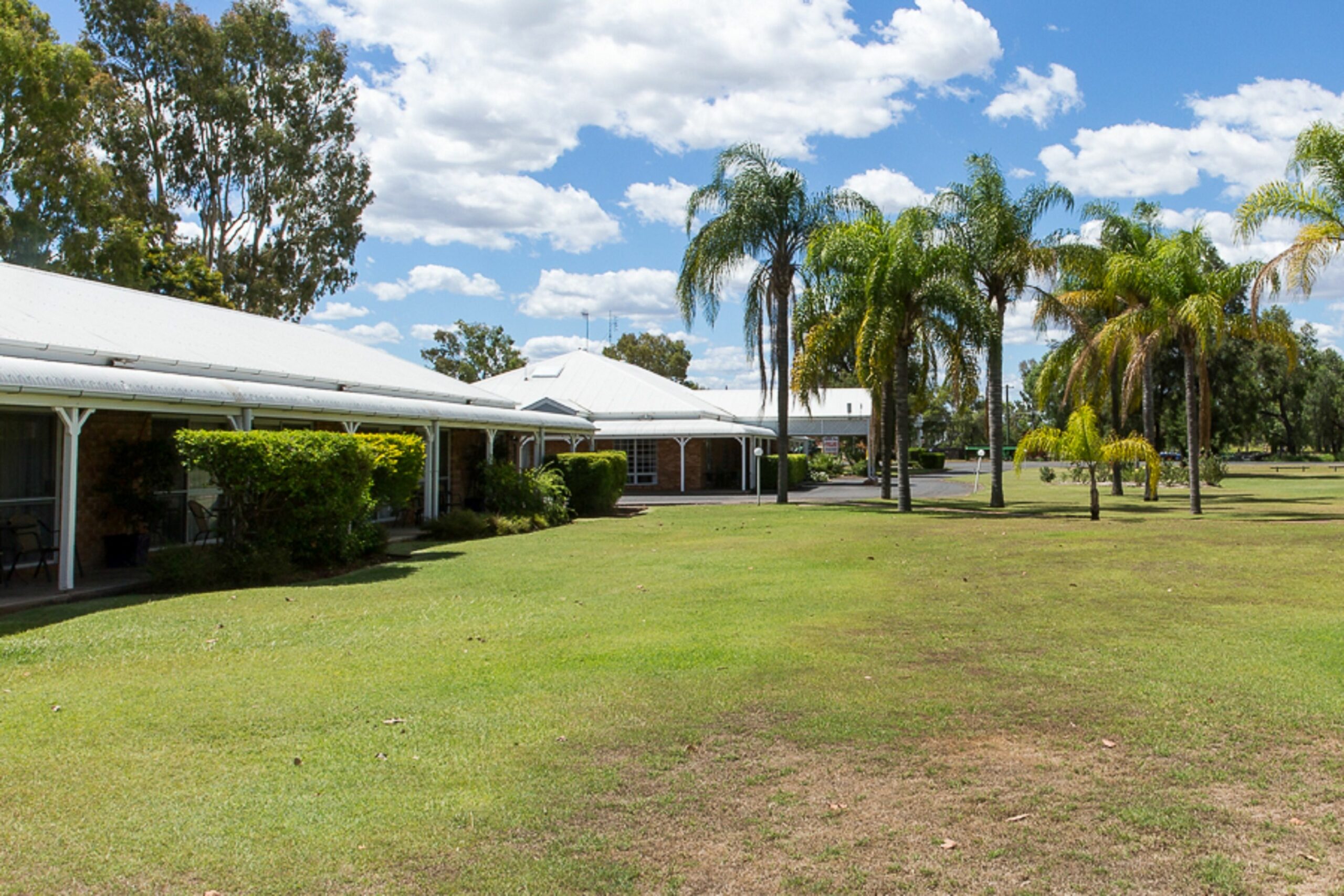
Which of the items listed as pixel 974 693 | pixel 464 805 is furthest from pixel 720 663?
pixel 464 805

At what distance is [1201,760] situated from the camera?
16.8 ft

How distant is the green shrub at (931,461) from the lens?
211ft

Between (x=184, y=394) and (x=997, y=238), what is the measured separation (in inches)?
740

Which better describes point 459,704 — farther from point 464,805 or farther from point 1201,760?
point 1201,760

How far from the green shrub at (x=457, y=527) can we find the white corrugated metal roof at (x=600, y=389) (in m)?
18.4

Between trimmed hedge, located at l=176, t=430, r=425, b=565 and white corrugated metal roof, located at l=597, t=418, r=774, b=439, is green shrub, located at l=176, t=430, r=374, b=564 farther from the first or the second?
white corrugated metal roof, located at l=597, t=418, r=774, b=439

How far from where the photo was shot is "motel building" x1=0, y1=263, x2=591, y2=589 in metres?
11.5

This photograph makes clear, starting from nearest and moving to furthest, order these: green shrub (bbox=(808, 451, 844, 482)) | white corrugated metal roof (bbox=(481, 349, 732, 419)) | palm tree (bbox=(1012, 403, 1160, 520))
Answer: palm tree (bbox=(1012, 403, 1160, 520)) → white corrugated metal roof (bbox=(481, 349, 732, 419)) → green shrub (bbox=(808, 451, 844, 482))

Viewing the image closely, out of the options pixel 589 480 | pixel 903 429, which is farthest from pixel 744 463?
pixel 903 429


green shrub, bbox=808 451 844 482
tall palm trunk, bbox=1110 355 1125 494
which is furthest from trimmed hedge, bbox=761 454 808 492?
tall palm trunk, bbox=1110 355 1125 494

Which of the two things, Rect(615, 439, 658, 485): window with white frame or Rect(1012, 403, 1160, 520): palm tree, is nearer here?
Rect(1012, 403, 1160, 520): palm tree

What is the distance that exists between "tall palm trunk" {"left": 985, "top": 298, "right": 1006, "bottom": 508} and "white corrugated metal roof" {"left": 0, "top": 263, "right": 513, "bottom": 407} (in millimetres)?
12985

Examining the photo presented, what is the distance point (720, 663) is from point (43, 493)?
10.7 meters

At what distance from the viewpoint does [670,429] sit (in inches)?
1465
